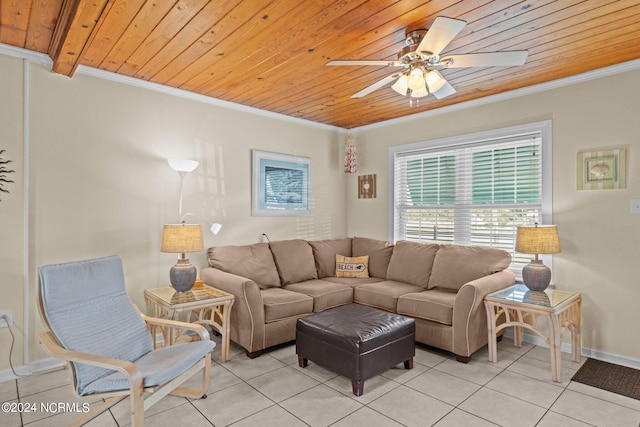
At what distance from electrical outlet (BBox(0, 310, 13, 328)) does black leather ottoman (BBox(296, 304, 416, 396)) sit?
217 cm

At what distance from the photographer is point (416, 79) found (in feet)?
8.00

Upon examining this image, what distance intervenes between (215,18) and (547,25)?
2104 millimetres

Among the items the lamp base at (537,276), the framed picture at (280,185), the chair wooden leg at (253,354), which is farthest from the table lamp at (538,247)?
the framed picture at (280,185)

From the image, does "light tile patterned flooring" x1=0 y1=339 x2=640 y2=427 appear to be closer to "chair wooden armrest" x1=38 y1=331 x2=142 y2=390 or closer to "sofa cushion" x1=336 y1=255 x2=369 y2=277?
"chair wooden armrest" x1=38 y1=331 x2=142 y2=390

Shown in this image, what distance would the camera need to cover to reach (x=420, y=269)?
3957 mm

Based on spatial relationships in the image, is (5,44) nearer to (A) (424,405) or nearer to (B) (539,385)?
(A) (424,405)

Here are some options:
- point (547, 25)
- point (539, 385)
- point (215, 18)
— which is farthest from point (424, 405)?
point (215, 18)

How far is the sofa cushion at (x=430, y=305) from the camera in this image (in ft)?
10.4

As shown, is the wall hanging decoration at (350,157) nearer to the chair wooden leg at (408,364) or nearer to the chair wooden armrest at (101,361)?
the chair wooden leg at (408,364)

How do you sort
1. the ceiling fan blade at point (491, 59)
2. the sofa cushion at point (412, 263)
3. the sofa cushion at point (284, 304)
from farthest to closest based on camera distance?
the sofa cushion at point (412, 263), the sofa cushion at point (284, 304), the ceiling fan blade at point (491, 59)

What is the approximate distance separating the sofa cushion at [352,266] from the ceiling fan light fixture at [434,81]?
2355 millimetres

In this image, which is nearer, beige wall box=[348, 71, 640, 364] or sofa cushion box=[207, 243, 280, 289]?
beige wall box=[348, 71, 640, 364]

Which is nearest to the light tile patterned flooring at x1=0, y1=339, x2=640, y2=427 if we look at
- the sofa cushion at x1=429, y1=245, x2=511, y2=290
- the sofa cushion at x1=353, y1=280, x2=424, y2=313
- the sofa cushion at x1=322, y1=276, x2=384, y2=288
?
the sofa cushion at x1=353, y1=280, x2=424, y2=313

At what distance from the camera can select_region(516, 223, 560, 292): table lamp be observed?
3.11m
